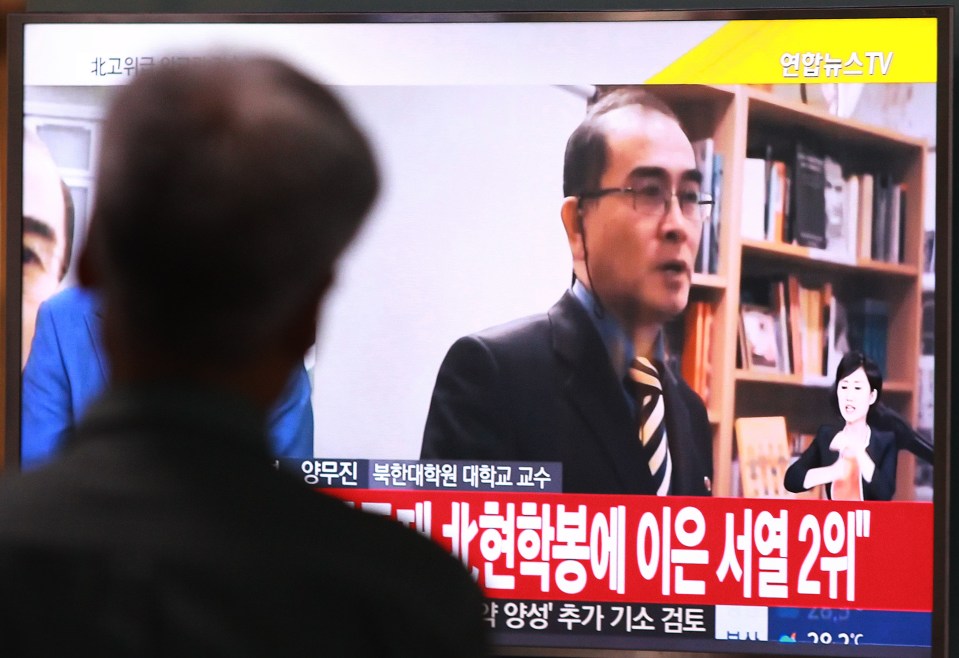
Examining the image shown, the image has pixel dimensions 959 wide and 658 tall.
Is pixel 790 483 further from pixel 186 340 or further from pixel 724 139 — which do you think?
pixel 186 340

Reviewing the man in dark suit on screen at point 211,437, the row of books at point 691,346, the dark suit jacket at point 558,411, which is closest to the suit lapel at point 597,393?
the dark suit jacket at point 558,411

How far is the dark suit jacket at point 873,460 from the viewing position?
2.32m

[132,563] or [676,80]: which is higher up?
[676,80]

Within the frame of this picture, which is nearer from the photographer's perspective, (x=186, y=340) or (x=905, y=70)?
(x=186, y=340)

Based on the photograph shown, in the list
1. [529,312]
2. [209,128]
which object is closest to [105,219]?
[209,128]

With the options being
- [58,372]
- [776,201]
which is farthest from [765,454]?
[58,372]

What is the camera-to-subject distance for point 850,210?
2365mm

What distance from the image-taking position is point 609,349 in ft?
7.82

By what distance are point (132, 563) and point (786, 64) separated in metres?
2.10

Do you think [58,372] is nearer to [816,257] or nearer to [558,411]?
[558,411]

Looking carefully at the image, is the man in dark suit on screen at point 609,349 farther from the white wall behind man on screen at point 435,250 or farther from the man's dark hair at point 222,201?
the man's dark hair at point 222,201

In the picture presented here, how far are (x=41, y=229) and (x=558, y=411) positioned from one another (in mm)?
1199

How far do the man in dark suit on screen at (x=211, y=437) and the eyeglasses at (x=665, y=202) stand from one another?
1.81 meters

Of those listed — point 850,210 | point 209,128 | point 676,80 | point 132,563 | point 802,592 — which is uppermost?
point 676,80
